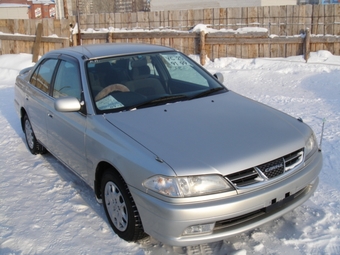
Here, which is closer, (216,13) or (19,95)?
(19,95)

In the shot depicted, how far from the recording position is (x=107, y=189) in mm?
3619

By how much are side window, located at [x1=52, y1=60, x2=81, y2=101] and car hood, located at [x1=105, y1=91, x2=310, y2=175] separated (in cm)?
72

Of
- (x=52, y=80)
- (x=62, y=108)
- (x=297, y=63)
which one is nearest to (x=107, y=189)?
(x=62, y=108)

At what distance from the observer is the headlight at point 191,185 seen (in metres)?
2.91

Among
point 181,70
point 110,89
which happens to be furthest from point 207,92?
point 110,89

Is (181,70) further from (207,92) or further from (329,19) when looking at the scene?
(329,19)

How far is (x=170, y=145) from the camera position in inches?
126

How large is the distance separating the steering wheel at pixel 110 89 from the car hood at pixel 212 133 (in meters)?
0.33

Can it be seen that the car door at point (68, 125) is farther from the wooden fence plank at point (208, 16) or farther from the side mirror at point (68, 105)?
the wooden fence plank at point (208, 16)

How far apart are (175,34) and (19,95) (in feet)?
23.6

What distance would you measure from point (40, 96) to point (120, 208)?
228 cm

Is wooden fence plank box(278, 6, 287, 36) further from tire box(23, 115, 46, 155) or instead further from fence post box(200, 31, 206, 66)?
tire box(23, 115, 46, 155)

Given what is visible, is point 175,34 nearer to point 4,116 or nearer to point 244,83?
point 244,83

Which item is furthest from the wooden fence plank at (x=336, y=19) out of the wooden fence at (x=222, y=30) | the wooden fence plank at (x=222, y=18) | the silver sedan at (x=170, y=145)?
the silver sedan at (x=170, y=145)
